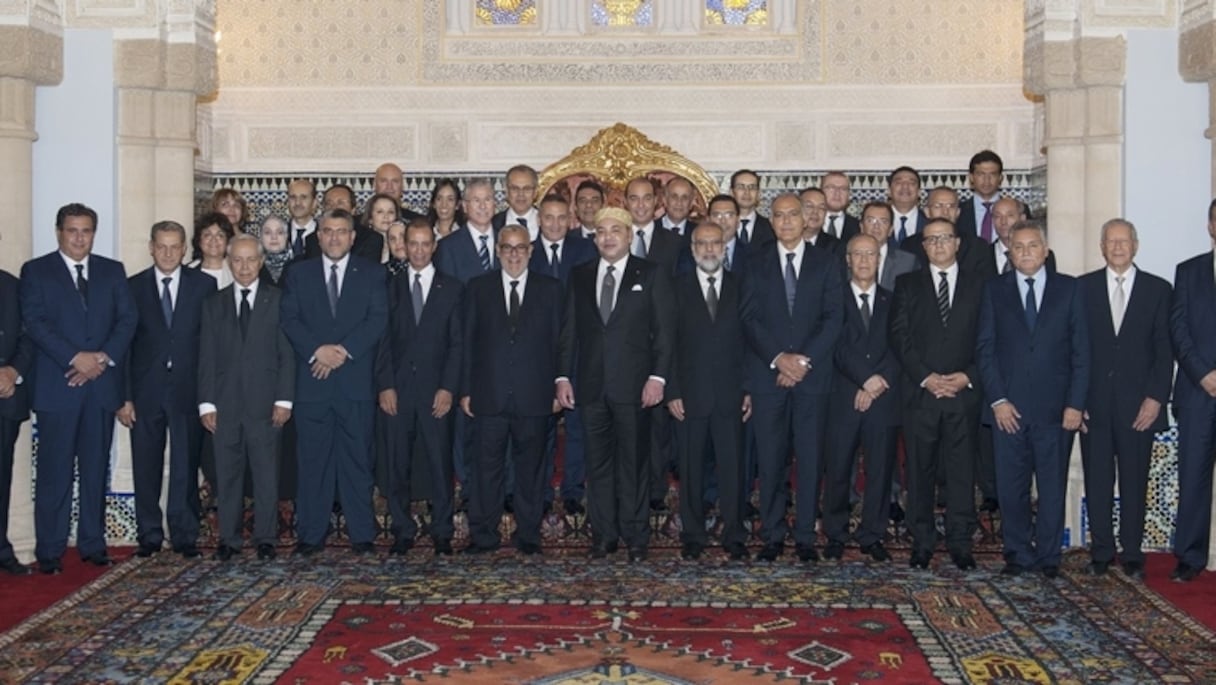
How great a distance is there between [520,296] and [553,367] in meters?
0.33

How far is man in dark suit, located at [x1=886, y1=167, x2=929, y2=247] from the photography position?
798 cm

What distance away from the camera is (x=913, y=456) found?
667cm

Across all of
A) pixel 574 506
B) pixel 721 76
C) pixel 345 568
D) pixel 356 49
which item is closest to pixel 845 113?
pixel 721 76

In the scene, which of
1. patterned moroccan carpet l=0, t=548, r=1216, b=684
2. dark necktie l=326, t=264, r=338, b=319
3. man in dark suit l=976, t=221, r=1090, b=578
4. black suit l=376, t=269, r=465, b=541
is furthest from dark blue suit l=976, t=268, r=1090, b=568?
dark necktie l=326, t=264, r=338, b=319

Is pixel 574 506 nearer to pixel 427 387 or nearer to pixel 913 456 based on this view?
pixel 427 387

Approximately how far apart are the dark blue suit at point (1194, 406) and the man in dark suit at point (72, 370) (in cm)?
429

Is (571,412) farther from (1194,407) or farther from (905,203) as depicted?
(1194,407)

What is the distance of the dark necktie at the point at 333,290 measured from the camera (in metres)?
6.80

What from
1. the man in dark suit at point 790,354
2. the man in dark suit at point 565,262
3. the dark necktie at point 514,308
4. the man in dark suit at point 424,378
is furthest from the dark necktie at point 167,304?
the man in dark suit at point 790,354

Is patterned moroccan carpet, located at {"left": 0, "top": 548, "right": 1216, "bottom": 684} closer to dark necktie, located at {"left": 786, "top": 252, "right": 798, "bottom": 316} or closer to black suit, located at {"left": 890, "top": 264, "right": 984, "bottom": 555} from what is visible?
black suit, located at {"left": 890, "top": 264, "right": 984, "bottom": 555}

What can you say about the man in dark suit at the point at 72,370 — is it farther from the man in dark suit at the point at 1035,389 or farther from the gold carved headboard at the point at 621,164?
the gold carved headboard at the point at 621,164

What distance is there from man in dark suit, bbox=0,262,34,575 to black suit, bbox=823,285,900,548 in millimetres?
3343

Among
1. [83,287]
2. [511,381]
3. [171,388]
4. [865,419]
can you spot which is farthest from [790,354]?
[83,287]

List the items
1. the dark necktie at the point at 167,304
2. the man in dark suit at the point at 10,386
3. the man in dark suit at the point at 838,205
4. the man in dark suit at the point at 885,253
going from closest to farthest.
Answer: the man in dark suit at the point at 10,386
the dark necktie at the point at 167,304
the man in dark suit at the point at 885,253
the man in dark suit at the point at 838,205
